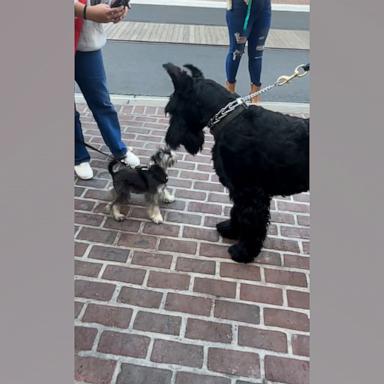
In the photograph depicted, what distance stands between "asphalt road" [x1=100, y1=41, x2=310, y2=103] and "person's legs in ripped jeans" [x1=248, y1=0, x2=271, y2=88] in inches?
37.5

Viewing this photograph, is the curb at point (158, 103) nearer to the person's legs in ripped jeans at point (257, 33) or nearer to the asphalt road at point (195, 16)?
the person's legs in ripped jeans at point (257, 33)

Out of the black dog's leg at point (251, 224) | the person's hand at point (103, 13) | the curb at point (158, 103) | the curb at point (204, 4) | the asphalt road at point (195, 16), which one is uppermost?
the curb at point (204, 4)

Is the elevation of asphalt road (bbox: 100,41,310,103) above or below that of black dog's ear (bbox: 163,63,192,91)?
above

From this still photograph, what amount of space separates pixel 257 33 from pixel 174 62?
11.7 ft

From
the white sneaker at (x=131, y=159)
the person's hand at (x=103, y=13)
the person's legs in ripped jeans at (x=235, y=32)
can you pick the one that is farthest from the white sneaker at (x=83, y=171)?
the person's legs in ripped jeans at (x=235, y=32)

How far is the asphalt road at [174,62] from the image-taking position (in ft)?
24.5

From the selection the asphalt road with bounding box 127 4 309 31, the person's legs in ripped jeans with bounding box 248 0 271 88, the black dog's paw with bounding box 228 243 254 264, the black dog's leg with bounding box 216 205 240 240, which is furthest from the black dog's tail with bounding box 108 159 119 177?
the asphalt road with bounding box 127 4 309 31

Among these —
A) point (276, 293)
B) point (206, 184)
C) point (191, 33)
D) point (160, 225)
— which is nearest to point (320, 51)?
point (276, 293)

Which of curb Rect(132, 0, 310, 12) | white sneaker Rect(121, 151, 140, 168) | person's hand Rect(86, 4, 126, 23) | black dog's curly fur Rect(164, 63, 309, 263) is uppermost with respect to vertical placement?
curb Rect(132, 0, 310, 12)

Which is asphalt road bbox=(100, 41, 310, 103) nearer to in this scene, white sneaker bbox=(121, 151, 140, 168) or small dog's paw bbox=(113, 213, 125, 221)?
white sneaker bbox=(121, 151, 140, 168)

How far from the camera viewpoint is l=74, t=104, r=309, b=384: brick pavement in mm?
2480

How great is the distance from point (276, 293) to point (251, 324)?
14.8 inches

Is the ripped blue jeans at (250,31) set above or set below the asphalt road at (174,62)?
below

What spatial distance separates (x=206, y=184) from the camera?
14.7 feet
